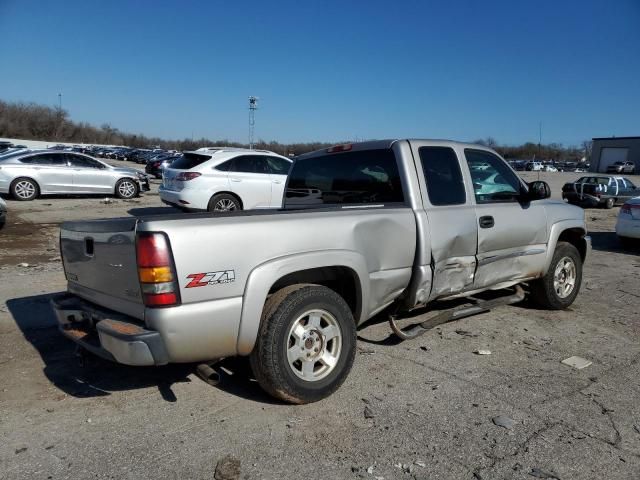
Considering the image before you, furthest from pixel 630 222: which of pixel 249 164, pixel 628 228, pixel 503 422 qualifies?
pixel 503 422

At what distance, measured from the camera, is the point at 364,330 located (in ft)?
16.8

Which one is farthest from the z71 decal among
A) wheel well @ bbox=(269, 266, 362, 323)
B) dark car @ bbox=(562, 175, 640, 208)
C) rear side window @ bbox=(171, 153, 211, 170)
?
dark car @ bbox=(562, 175, 640, 208)

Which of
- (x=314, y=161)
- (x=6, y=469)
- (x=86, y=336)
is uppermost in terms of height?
(x=314, y=161)

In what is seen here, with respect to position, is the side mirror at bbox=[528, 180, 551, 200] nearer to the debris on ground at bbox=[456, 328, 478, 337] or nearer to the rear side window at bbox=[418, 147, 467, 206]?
the rear side window at bbox=[418, 147, 467, 206]

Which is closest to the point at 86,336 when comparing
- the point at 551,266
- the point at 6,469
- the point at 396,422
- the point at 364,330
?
the point at 6,469

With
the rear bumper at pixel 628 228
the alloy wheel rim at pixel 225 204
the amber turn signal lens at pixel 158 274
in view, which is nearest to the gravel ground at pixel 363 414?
the amber turn signal lens at pixel 158 274

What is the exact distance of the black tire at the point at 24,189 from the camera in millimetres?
16516

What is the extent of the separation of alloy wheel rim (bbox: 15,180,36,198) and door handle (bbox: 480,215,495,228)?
16.3 metres

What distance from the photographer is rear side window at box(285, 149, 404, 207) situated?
4.44 metres

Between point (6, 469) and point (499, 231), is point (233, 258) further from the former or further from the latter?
point (499, 231)

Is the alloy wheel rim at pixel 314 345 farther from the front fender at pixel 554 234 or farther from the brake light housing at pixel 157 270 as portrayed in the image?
the front fender at pixel 554 234

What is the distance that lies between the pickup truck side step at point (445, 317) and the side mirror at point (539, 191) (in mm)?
975

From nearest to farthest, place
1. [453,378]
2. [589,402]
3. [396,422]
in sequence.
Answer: [396,422] < [589,402] < [453,378]

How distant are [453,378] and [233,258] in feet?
6.72
